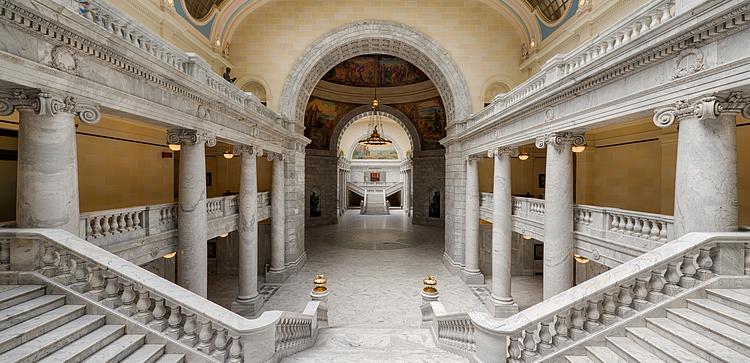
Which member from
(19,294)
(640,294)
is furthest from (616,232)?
(19,294)

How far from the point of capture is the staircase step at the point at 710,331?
10.3 ft

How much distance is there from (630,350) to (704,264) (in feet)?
5.01

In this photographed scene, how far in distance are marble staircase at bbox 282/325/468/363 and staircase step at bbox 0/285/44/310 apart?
350cm

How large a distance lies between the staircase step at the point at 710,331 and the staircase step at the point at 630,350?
1.45ft

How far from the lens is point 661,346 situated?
344 cm

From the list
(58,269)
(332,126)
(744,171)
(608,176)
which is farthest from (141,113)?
(332,126)

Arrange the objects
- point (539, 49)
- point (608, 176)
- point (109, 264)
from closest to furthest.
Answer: point (109, 264)
point (608, 176)
point (539, 49)

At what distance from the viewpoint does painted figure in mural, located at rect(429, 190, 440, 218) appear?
27217 mm

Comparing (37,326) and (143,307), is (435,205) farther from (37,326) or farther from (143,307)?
(37,326)

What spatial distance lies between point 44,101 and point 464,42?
13725 millimetres

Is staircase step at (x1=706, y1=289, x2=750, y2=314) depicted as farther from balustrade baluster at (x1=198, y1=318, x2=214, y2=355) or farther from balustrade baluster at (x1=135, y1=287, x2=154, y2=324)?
balustrade baluster at (x1=135, y1=287, x2=154, y2=324)

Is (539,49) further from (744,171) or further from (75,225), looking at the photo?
(75,225)

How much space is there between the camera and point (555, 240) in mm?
7328

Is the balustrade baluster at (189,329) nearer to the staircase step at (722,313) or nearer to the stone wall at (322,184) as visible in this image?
the staircase step at (722,313)
